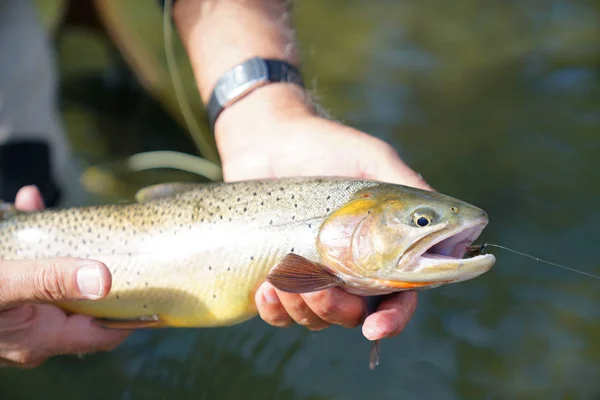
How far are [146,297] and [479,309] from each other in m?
1.95

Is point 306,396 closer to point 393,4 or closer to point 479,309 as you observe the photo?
point 479,309

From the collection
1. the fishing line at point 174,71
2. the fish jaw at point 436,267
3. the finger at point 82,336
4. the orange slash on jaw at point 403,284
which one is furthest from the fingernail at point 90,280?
the fishing line at point 174,71

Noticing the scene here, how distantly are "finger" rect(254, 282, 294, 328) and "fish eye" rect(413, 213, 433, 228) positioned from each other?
55cm

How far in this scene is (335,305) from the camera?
232cm

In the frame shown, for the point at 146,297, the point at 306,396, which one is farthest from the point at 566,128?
the point at 146,297

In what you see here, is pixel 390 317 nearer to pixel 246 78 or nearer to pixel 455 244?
pixel 455 244

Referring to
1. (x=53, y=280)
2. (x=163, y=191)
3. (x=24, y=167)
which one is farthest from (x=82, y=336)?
(x=24, y=167)

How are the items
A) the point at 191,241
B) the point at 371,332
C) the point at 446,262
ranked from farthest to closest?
the point at 191,241 < the point at 371,332 < the point at 446,262

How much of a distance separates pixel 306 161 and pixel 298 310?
2.18 ft

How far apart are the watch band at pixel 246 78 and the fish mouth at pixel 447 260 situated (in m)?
1.27

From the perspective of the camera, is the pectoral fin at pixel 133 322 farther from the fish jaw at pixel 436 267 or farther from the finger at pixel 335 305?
the fish jaw at pixel 436 267

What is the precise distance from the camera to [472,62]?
6340mm

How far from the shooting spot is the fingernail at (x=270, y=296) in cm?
239

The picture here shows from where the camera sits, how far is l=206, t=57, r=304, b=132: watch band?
10.4ft
